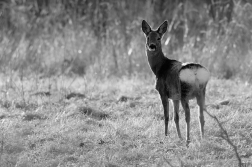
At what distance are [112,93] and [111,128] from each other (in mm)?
2715

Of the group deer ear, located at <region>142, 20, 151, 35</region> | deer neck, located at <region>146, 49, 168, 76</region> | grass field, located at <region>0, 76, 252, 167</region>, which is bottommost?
grass field, located at <region>0, 76, 252, 167</region>

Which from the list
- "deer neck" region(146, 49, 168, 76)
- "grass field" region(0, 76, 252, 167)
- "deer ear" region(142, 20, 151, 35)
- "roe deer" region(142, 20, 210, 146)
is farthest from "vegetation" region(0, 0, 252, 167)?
"deer ear" region(142, 20, 151, 35)

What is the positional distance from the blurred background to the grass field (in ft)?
3.70

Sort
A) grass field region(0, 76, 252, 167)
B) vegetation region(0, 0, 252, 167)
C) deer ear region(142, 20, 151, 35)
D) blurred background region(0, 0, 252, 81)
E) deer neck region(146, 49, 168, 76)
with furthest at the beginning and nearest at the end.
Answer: blurred background region(0, 0, 252, 81), deer ear region(142, 20, 151, 35), deer neck region(146, 49, 168, 76), vegetation region(0, 0, 252, 167), grass field region(0, 76, 252, 167)

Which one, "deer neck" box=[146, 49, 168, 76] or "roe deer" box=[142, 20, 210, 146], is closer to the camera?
"roe deer" box=[142, 20, 210, 146]

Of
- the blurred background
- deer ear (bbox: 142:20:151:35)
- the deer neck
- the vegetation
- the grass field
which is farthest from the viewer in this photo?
the blurred background

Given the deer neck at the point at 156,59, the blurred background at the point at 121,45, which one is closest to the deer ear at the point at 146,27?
the deer neck at the point at 156,59

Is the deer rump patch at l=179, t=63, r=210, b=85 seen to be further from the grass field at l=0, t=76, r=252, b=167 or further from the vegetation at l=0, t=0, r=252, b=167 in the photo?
the grass field at l=0, t=76, r=252, b=167

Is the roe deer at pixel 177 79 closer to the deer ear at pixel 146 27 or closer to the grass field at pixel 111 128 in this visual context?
the deer ear at pixel 146 27

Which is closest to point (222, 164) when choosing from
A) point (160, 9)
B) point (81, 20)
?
point (81, 20)

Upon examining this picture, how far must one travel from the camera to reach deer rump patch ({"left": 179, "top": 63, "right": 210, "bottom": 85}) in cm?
602

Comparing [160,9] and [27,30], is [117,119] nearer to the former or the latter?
[27,30]

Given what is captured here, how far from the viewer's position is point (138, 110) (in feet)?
26.7

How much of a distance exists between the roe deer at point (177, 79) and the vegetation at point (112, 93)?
380 millimetres
